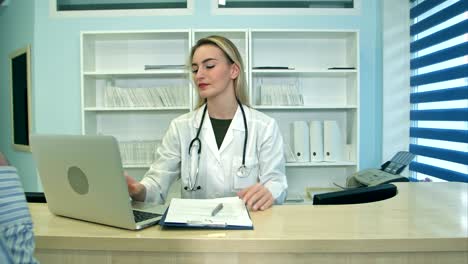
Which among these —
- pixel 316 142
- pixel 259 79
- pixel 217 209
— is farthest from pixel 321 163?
pixel 217 209

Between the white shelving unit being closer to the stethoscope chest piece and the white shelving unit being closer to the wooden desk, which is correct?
the stethoscope chest piece

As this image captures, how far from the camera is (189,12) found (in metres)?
3.20

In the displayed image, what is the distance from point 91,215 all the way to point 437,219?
3.08 ft

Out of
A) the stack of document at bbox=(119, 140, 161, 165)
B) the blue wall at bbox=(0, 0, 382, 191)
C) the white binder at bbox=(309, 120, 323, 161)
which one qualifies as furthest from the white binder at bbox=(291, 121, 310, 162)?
the stack of document at bbox=(119, 140, 161, 165)

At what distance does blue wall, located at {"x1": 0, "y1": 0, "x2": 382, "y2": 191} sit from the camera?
3189 mm

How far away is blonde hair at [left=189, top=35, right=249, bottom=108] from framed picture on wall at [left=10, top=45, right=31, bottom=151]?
2.17 metres

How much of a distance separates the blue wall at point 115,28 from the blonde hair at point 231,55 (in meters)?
1.37

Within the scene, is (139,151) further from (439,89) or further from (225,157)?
(439,89)

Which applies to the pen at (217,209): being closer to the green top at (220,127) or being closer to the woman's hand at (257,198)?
the woman's hand at (257,198)

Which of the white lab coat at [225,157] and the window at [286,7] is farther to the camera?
the window at [286,7]

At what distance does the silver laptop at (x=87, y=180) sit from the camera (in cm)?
93

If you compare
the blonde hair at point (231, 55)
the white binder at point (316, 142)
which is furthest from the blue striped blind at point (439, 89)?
the blonde hair at point (231, 55)

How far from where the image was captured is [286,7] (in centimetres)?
320

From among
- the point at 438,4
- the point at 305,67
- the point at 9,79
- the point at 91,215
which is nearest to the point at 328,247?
the point at 91,215
